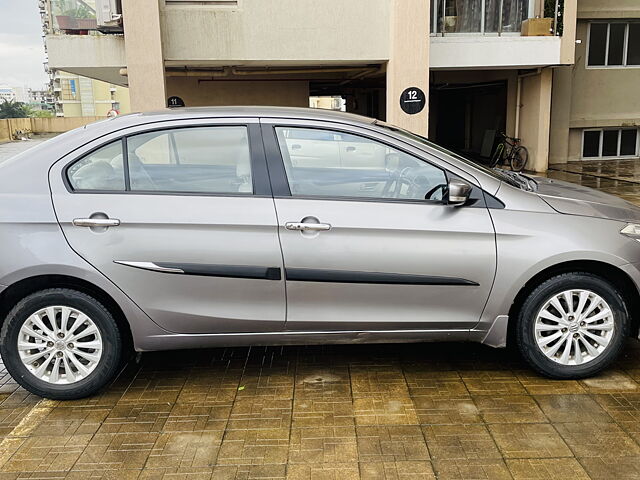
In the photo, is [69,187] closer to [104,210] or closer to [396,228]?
[104,210]

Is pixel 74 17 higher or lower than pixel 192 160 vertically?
higher

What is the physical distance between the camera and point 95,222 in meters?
3.63

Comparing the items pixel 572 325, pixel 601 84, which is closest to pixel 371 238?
pixel 572 325

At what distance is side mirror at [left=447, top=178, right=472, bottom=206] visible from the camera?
12.0 ft

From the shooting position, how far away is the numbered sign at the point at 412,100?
37.1ft

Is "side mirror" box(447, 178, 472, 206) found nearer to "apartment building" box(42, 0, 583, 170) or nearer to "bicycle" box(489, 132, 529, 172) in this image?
"apartment building" box(42, 0, 583, 170)

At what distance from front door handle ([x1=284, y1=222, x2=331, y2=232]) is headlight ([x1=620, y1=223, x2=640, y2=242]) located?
1.86m

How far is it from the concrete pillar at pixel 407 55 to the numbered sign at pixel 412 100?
0.07 metres

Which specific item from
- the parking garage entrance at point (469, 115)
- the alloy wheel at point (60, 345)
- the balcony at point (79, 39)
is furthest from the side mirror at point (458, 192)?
the parking garage entrance at point (469, 115)

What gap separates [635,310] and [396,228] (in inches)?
68.3

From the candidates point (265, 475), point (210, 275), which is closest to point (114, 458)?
point (265, 475)

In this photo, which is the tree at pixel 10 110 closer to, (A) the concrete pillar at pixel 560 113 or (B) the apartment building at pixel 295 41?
(B) the apartment building at pixel 295 41

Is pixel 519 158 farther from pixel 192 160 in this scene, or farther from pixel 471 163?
pixel 192 160

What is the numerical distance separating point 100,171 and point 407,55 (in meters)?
8.50
